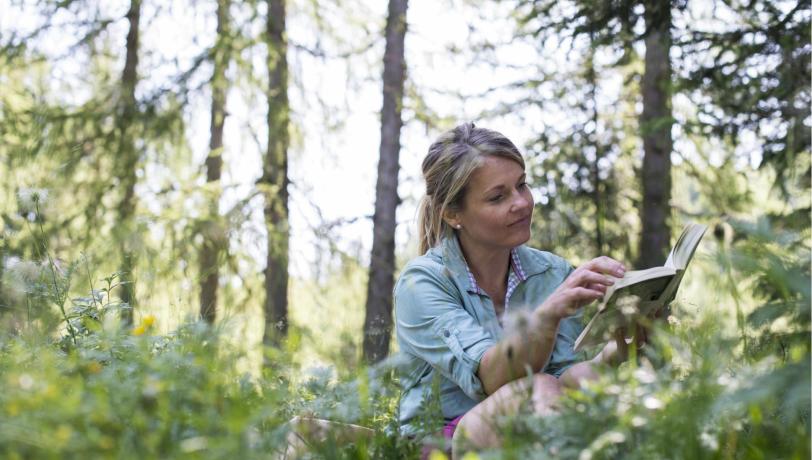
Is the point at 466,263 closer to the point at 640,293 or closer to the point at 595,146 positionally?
the point at 640,293

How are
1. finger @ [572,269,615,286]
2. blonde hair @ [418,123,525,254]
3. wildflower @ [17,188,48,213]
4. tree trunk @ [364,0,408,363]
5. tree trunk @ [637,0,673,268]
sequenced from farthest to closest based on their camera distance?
tree trunk @ [364,0,408,363] < tree trunk @ [637,0,673,268] < blonde hair @ [418,123,525,254] < wildflower @ [17,188,48,213] < finger @ [572,269,615,286]

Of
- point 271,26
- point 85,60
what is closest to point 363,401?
point 271,26

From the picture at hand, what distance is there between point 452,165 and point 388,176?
4.62 metres

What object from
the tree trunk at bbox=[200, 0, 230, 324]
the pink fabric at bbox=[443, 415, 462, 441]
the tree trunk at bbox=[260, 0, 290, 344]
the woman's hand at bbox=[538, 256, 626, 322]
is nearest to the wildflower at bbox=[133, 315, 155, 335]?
the pink fabric at bbox=[443, 415, 462, 441]

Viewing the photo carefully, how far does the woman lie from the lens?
7.71ft

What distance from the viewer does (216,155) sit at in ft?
27.2

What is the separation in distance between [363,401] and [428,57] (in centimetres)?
655

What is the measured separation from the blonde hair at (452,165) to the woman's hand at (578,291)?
2.76 ft

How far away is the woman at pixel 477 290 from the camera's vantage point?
7.71 feet

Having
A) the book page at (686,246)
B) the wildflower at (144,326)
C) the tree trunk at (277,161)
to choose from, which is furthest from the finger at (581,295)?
the tree trunk at (277,161)

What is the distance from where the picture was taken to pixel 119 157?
314 inches

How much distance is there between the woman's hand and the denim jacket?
10.8 inches

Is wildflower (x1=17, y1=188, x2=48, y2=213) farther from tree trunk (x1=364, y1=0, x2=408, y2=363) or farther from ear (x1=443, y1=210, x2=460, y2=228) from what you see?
tree trunk (x1=364, y1=0, x2=408, y2=363)

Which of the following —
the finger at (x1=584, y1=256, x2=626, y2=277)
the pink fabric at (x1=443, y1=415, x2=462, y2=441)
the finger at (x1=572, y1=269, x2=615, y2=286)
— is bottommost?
the pink fabric at (x1=443, y1=415, x2=462, y2=441)
